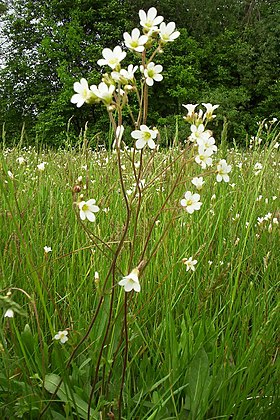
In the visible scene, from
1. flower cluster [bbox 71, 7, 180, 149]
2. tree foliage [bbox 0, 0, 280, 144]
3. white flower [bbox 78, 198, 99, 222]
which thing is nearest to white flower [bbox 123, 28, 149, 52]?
flower cluster [bbox 71, 7, 180, 149]

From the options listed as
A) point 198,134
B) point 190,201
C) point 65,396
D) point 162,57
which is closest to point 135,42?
point 198,134

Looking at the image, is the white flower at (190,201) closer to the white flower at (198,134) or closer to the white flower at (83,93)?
the white flower at (198,134)

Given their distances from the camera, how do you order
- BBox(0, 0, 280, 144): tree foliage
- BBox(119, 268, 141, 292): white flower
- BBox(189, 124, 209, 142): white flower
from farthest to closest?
BBox(0, 0, 280, 144): tree foliage < BBox(189, 124, 209, 142): white flower < BBox(119, 268, 141, 292): white flower

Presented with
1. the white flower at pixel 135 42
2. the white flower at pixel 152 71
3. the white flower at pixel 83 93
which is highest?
the white flower at pixel 135 42

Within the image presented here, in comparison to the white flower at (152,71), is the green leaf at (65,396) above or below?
below

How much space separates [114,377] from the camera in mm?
971

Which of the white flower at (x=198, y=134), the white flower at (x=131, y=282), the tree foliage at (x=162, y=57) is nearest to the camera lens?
the white flower at (x=131, y=282)

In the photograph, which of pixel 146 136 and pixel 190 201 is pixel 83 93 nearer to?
pixel 146 136

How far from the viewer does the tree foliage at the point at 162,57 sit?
1634 centimetres

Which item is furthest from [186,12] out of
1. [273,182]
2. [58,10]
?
[273,182]

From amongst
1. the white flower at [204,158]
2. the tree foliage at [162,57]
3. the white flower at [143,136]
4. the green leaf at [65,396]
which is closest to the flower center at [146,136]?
the white flower at [143,136]

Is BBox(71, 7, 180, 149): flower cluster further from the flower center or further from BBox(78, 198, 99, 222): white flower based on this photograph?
BBox(78, 198, 99, 222): white flower

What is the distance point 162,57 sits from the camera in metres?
17.6

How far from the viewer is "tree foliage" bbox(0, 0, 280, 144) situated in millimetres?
16344
